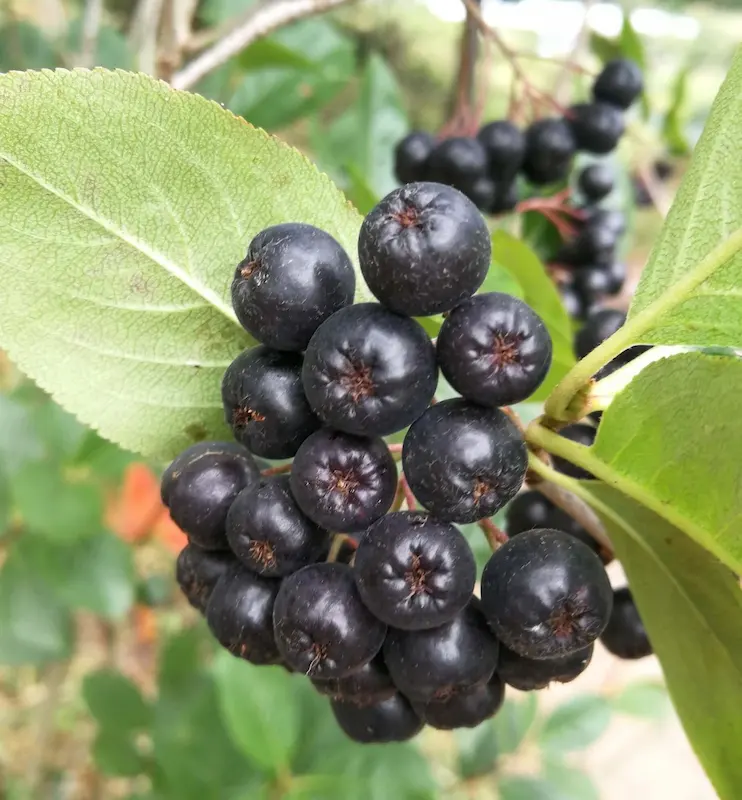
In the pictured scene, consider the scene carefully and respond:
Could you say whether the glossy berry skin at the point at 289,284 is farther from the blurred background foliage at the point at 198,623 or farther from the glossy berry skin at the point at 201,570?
the blurred background foliage at the point at 198,623

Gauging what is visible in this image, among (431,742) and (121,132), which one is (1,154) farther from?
(431,742)

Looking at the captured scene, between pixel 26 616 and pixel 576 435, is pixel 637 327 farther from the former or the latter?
pixel 26 616

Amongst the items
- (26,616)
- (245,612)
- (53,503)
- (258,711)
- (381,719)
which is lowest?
(26,616)

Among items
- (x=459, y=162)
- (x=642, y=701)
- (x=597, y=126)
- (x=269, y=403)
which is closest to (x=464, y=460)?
(x=269, y=403)

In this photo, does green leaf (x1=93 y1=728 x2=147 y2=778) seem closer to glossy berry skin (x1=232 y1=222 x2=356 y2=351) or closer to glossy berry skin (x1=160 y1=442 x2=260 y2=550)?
glossy berry skin (x1=160 y1=442 x2=260 y2=550)

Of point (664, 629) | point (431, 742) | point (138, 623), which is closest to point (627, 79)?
point (664, 629)

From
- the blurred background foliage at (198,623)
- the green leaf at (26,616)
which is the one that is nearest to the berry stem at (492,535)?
the blurred background foliage at (198,623)
